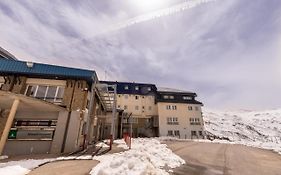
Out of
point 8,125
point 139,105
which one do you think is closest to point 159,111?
point 139,105

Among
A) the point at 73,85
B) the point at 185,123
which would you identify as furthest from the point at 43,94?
the point at 185,123

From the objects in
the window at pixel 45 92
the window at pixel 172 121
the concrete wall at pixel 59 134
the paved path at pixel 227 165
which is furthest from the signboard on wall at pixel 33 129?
the window at pixel 172 121

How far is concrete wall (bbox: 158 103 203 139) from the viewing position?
4203 centimetres

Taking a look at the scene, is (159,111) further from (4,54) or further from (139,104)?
(4,54)

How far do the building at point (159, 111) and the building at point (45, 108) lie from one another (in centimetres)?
2627

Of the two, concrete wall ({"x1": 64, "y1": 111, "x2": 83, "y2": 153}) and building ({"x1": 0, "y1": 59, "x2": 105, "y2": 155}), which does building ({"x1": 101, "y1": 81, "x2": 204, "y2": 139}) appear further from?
concrete wall ({"x1": 64, "y1": 111, "x2": 83, "y2": 153})

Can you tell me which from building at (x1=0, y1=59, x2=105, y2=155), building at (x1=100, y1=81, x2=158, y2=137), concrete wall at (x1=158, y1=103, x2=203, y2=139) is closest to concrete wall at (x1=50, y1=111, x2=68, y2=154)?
building at (x1=0, y1=59, x2=105, y2=155)

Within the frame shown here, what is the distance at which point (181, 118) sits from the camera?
142 feet

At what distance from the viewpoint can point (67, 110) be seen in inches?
Result: 570

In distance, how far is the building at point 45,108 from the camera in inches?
529

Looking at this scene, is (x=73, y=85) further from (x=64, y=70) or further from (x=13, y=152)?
(x=13, y=152)

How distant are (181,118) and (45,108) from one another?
36095mm

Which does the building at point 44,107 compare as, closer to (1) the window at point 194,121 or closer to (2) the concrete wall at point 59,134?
(2) the concrete wall at point 59,134

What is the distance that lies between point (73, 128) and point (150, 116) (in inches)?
1296
